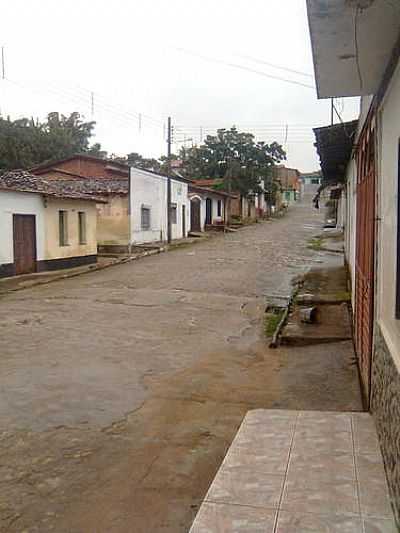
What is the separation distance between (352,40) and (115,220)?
2392cm

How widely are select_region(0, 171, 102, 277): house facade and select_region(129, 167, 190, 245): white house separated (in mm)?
4822

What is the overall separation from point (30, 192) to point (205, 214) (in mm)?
23354

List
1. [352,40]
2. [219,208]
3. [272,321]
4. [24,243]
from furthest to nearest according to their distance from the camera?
1. [219,208]
2. [24,243]
3. [272,321]
4. [352,40]

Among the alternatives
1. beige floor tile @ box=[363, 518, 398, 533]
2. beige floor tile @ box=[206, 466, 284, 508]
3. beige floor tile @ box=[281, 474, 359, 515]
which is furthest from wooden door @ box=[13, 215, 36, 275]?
beige floor tile @ box=[363, 518, 398, 533]

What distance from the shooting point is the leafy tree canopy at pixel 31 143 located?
4122cm

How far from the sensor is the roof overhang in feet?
9.85

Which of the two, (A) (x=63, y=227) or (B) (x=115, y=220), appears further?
(B) (x=115, y=220)

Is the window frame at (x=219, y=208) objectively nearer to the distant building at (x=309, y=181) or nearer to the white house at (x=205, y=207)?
the white house at (x=205, y=207)

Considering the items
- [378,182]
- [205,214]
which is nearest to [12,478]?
[378,182]

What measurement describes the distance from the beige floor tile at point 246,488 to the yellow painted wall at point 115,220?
926 inches

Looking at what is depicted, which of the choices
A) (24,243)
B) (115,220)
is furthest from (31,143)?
(24,243)

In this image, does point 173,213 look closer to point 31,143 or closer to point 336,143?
point 31,143

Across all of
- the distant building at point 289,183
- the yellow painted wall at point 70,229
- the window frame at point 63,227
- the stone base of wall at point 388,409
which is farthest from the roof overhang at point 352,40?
the distant building at point 289,183

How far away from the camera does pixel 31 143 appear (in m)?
41.9
